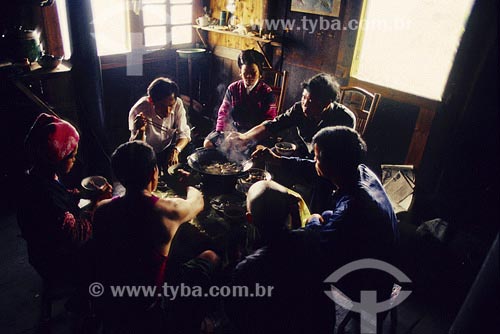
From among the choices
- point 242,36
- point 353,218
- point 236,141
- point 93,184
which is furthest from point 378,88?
point 93,184

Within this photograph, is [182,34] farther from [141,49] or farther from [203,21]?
[141,49]

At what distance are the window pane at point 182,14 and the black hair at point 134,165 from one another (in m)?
7.62

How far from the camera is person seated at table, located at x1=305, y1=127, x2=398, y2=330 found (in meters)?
2.95

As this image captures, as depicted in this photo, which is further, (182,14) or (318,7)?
(182,14)

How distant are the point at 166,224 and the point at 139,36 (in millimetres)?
7272

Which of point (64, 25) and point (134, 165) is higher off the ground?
point (64, 25)

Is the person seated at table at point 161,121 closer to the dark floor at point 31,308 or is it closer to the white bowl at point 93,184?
the white bowl at point 93,184

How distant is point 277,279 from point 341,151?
4.21ft

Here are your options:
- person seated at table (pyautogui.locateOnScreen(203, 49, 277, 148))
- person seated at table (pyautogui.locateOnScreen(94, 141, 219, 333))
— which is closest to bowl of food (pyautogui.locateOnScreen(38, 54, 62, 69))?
person seated at table (pyautogui.locateOnScreen(203, 49, 277, 148))

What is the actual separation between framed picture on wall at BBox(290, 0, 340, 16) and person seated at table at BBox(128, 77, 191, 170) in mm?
3907

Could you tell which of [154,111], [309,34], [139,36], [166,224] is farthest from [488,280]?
[139,36]

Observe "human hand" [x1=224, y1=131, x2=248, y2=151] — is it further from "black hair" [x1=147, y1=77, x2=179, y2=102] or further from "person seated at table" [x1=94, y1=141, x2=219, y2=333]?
"person seated at table" [x1=94, y1=141, x2=219, y2=333]

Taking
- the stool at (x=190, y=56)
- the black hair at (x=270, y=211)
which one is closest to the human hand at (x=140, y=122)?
the black hair at (x=270, y=211)

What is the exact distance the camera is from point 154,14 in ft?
29.3
